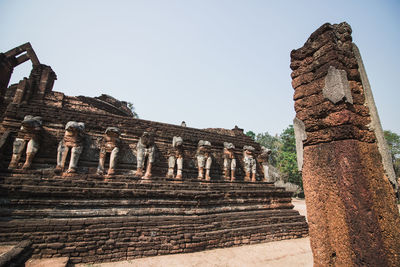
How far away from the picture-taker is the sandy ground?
4.48 m

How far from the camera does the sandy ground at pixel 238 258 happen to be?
176 inches

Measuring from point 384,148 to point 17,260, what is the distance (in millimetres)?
5805

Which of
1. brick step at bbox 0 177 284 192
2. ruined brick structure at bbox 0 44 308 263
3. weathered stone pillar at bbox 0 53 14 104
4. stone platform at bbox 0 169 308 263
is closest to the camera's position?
stone platform at bbox 0 169 308 263

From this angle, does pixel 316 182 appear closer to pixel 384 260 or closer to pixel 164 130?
pixel 384 260

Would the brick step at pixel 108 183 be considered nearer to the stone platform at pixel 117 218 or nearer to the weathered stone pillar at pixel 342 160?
the stone platform at pixel 117 218

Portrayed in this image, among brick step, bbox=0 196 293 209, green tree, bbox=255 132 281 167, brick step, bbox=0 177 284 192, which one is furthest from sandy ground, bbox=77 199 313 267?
green tree, bbox=255 132 281 167

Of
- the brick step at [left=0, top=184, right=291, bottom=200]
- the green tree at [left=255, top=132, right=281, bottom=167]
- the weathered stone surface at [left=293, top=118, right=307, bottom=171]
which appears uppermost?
the green tree at [left=255, top=132, right=281, bottom=167]

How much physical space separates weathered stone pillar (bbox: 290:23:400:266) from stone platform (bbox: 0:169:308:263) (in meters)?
3.95

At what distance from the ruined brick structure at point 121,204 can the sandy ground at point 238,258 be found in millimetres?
253

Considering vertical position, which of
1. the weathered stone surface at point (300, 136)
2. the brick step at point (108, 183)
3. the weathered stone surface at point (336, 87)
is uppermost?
the weathered stone surface at point (336, 87)

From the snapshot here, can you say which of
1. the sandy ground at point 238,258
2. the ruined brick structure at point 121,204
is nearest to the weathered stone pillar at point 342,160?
the sandy ground at point 238,258

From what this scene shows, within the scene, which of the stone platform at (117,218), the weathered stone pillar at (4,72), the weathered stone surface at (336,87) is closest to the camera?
the weathered stone surface at (336,87)

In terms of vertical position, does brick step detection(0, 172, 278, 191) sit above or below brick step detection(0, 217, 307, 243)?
above

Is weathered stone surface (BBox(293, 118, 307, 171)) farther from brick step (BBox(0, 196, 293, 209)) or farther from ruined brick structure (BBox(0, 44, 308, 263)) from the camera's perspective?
brick step (BBox(0, 196, 293, 209))
